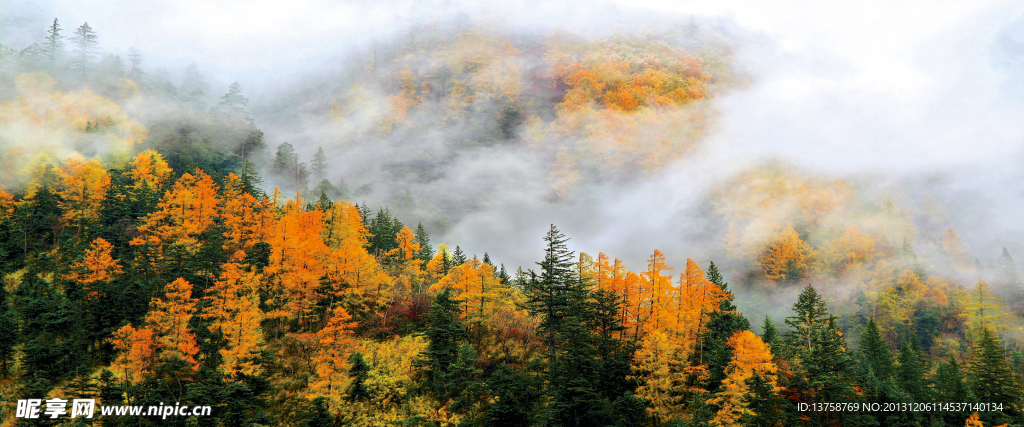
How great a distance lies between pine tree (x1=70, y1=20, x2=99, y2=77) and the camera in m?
118

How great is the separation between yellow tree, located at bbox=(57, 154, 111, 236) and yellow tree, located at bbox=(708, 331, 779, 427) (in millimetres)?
75301

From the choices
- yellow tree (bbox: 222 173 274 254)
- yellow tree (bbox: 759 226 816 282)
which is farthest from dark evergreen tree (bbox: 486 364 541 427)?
yellow tree (bbox: 759 226 816 282)

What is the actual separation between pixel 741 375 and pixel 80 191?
8068 cm

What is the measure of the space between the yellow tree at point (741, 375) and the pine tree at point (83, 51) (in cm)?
14357

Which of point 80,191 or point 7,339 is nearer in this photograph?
point 7,339

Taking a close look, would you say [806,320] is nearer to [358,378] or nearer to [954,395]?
[954,395]

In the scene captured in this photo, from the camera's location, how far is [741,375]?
140ft

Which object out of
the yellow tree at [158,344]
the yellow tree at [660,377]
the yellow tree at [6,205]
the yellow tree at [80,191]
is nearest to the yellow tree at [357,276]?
the yellow tree at [158,344]

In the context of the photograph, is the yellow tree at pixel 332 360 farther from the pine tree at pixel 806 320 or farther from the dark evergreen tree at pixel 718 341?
the pine tree at pixel 806 320

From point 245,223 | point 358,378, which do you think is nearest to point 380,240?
point 245,223

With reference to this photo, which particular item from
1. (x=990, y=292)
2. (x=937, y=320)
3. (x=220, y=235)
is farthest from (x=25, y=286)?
(x=990, y=292)

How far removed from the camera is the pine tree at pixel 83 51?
11778cm

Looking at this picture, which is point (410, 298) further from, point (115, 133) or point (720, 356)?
point (115, 133)

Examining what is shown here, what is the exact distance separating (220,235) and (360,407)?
27586 mm
